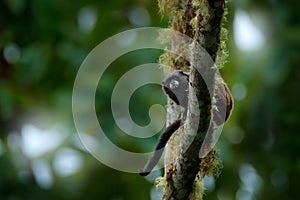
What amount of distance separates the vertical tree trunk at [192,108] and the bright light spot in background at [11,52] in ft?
7.43

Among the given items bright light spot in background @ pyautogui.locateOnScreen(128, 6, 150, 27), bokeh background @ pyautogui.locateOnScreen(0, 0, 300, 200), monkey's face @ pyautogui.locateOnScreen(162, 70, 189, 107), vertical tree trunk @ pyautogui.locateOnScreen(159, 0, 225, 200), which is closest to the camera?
vertical tree trunk @ pyautogui.locateOnScreen(159, 0, 225, 200)

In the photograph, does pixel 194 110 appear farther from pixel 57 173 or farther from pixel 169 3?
pixel 57 173

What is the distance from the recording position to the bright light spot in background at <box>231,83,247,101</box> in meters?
3.47

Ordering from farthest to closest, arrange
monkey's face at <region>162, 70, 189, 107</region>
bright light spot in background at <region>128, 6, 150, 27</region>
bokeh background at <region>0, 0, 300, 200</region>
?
bright light spot in background at <region>128, 6, 150, 27</region> < bokeh background at <region>0, 0, 300, 200</region> < monkey's face at <region>162, 70, 189, 107</region>

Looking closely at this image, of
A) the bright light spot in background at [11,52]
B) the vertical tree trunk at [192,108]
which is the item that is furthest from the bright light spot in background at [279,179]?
the vertical tree trunk at [192,108]

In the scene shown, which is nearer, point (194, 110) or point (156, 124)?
point (194, 110)

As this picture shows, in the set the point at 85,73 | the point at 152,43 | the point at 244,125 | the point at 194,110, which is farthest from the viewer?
the point at 244,125

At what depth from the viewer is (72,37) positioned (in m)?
3.65

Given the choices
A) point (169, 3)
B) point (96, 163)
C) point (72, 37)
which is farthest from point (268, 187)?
point (169, 3)

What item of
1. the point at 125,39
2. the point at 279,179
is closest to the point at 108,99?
the point at 125,39

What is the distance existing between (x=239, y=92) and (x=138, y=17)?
0.66 metres

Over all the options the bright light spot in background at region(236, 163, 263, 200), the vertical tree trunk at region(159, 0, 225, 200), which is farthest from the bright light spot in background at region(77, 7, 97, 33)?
the vertical tree trunk at region(159, 0, 225, 200)

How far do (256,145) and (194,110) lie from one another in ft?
8.18

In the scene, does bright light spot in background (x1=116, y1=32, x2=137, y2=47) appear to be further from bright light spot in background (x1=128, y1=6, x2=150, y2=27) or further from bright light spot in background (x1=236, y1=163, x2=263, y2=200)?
bright light spot in background (x1=236, y1=163, x2=263, y2=200)
